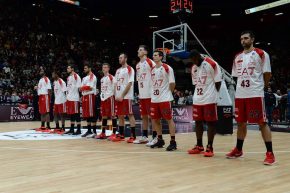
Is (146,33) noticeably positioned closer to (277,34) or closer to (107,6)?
(107,6)

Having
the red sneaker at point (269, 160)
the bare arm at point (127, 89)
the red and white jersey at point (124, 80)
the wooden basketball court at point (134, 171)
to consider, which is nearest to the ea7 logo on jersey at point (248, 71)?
the red sneaker at point (269, 160)

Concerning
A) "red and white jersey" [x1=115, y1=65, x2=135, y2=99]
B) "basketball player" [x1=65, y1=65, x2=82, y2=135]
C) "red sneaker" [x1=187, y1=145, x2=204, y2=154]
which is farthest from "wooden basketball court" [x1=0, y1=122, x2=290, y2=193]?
"basketball player" [x1=65, y1=65, x2=82, y2=135]

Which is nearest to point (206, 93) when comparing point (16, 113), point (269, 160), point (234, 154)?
point (234, 154)

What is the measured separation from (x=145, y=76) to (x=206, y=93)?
Result: 5.78 ft

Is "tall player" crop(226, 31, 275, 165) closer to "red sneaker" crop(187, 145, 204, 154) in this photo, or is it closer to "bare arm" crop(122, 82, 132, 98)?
"red sneaker" crop(187, 145, 204, 154)

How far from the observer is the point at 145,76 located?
7.31 m

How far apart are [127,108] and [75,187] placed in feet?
13.8

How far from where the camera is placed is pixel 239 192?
3.40 m

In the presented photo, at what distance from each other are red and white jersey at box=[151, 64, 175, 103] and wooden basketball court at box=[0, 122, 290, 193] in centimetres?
94

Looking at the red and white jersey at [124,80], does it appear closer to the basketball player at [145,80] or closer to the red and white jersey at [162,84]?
the basketball player at [145,80]

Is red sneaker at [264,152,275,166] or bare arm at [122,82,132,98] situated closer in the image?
red sneaker at [264,152,275,166]

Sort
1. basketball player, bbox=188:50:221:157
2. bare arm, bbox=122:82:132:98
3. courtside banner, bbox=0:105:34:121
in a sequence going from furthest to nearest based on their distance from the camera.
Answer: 1. courtside banner, bbox=0:105:34:121
2. bare arm, bbox=122:82:132:98
3. basketball player, bbox=188:50:221:157

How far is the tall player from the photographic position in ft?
16.9

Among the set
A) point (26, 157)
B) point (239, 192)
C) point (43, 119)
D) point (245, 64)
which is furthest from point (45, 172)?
point (43, 119)
